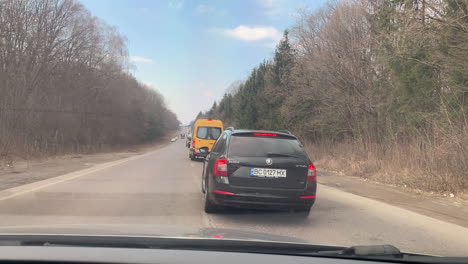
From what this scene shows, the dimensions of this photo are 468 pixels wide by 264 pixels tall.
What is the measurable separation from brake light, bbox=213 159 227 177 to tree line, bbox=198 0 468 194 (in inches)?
260

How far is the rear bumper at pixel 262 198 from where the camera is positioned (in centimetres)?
686

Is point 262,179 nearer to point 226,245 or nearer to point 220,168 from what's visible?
point 220,168

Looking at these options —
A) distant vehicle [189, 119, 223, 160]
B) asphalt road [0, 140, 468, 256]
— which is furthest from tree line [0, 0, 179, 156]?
asphalt road [0, 140, 468, 256]

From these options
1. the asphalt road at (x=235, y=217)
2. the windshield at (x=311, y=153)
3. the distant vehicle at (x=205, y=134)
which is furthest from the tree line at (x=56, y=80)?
the asphalt road at (x=235, y=217)

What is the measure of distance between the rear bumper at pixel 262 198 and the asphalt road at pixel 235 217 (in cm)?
33

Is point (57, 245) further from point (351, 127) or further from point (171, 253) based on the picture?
point (351, 127)

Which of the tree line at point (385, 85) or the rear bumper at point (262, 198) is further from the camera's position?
the tree line at point (385, 85)

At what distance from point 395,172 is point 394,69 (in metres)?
5.13

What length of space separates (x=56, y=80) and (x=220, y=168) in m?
37.6

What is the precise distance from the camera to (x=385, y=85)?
19.3 metres

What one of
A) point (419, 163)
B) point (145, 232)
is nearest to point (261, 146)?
point (145, 232)

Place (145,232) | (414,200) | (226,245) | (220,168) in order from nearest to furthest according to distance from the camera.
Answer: (226,245) → (145,232) → (220,168) → (414,200)

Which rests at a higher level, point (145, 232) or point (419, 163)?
point (419, 163)

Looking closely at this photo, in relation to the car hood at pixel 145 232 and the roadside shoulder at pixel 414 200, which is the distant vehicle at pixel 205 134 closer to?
the roadside shoulder at pixel 414 200
